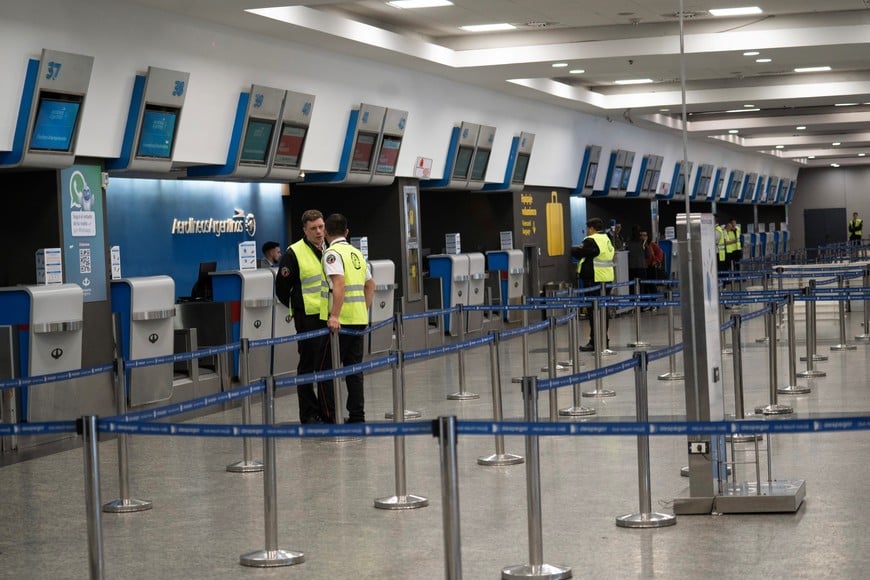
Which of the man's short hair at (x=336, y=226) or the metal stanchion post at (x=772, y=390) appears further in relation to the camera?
the metal stanchion post at (x=772, y=390)

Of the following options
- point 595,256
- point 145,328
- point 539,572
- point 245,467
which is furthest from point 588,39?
point 539,572

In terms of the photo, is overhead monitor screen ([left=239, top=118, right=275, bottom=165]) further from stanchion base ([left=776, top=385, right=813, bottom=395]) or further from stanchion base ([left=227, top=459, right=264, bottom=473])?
stanchion base ([left=776, top=385, right=813, bottom=395])

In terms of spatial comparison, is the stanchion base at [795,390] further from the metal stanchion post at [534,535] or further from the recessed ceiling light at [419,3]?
the metal stanchion post at [534,535]

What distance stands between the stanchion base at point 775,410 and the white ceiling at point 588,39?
4301 millimetres

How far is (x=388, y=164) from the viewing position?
15.8 meters

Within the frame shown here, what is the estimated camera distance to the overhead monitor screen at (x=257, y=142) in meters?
12.8

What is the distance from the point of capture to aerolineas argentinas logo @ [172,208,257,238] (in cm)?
1390

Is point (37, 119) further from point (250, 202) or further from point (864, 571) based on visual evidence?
point (864, 571)

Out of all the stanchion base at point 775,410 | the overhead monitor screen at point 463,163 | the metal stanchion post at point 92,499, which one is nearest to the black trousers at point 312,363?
the stanchion base at point 775,410

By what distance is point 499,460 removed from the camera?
320 inches

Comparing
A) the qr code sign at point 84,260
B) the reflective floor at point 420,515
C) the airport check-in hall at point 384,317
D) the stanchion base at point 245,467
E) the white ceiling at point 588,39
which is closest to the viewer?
the reflective floor at point 420,515

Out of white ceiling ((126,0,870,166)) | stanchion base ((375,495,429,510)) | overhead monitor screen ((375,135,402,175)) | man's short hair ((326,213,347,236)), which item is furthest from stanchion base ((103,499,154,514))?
overhead monitor screen ((375,135,402,175))

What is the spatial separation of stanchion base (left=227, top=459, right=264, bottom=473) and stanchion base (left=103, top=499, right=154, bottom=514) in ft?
3.47

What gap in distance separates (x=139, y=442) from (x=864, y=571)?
6.13 m
